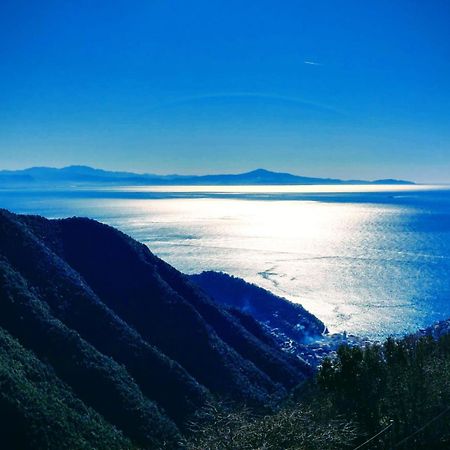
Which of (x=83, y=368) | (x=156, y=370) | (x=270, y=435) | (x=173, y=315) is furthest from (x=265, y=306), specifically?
(x=270, y=435)

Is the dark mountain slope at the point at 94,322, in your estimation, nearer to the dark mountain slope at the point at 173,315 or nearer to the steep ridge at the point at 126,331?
the steep ridge at the point at 126,331

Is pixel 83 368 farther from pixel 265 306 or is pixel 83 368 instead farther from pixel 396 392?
pixel 265 306

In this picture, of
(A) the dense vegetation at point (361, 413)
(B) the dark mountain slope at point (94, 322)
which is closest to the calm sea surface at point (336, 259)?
(B) the dark mountain slope at point (94, 322)

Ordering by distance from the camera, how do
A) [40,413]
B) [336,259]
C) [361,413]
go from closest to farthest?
[361,413]
[40,413]
[336,259]

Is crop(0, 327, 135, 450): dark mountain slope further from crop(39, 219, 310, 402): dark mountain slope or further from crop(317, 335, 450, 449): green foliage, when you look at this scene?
crop(317, 335, 450, 449): green foliage

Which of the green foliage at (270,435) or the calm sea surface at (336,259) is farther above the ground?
the green foliage at (270,435)

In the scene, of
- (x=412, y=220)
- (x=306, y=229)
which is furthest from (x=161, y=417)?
(x=412, y=220)
